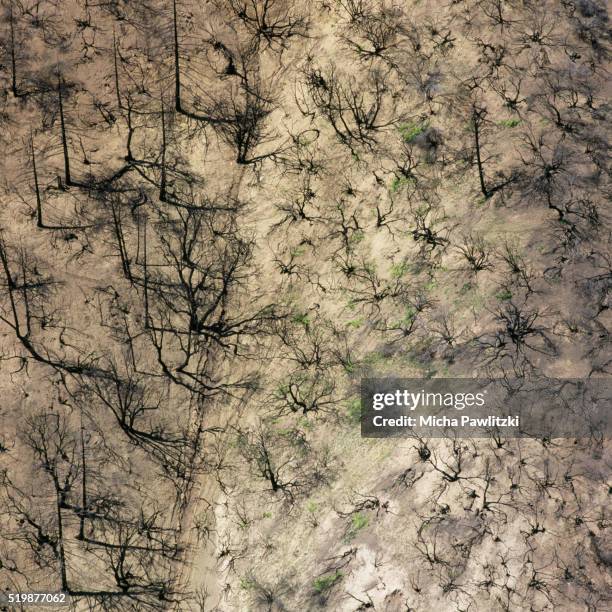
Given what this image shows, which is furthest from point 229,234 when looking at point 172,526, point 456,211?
point 172,526

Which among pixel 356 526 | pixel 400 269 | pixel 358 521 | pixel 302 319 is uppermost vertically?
pixel 400 269

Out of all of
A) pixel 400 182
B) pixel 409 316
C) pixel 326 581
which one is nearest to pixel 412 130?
pixel 400 182

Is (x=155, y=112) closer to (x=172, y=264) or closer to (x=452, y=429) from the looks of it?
(x=172, y=264)

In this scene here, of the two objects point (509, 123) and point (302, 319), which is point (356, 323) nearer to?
point (302, 319)

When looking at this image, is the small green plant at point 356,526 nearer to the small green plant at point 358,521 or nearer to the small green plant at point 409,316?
the small green plant at point 358,521

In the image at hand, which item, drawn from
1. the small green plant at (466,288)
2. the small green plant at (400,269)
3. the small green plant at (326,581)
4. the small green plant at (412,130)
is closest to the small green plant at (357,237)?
the small green plant at (400,269)
